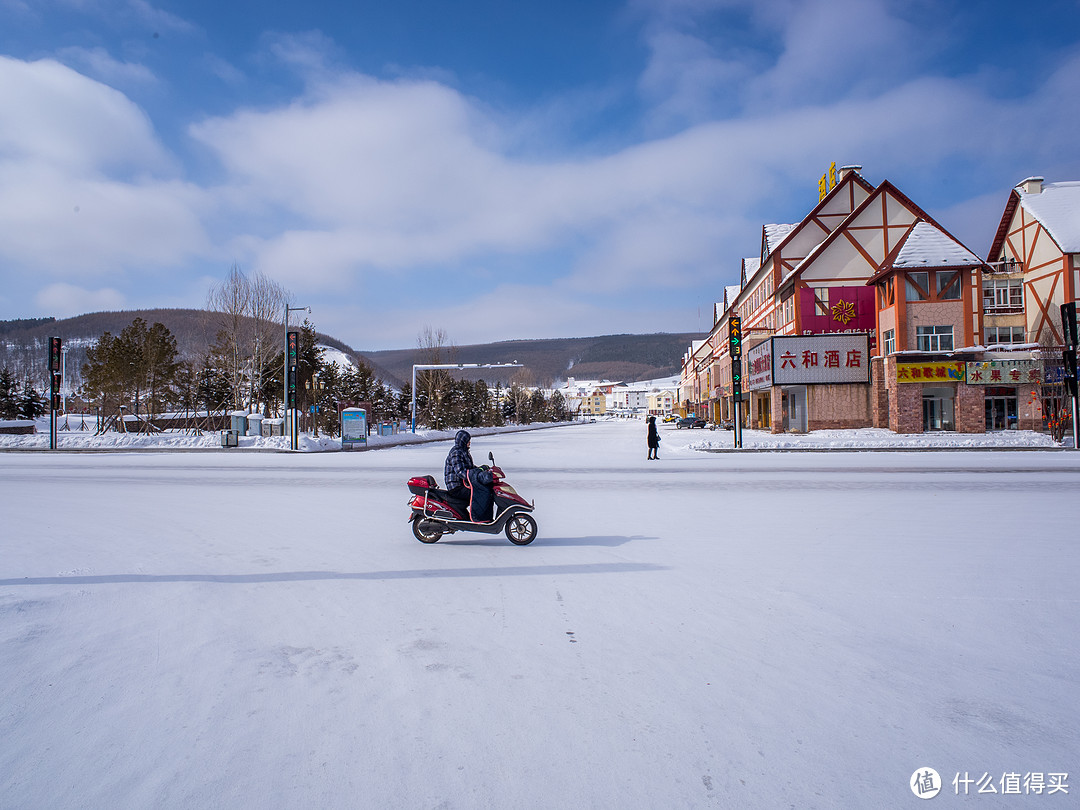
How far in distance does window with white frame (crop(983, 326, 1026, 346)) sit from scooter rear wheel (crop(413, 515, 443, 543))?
4405cm

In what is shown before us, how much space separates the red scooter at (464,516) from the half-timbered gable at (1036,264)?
41922 millimetres

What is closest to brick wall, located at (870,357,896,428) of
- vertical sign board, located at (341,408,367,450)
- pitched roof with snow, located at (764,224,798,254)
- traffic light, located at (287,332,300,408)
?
pitched roof with snow, located at (764,224,798,254)

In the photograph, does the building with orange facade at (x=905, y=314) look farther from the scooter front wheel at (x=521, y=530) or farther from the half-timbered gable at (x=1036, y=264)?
the scooter front wheel at (x=521, y=530)

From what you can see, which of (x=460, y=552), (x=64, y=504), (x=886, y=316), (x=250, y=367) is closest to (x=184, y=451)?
(x=250, y=367)

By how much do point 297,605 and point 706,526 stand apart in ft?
20.5

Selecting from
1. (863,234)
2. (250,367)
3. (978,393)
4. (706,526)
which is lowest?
(706,526)

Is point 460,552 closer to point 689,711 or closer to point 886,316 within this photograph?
point 689,711

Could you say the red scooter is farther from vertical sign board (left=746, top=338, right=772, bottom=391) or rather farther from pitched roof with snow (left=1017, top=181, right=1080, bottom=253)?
pitched roof with snow (left=1017, top=181, right=1080, bottom=253)

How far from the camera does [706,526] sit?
10.1 m

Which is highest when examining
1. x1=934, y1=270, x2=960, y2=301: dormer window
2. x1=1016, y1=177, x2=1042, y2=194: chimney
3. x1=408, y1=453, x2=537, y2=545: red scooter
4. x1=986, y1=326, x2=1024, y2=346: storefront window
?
x1=1016, y1=177, x2=1042, y2=194: chimney

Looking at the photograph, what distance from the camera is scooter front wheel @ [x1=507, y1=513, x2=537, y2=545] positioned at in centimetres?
885

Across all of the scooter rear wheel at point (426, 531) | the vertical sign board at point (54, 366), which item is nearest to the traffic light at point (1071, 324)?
the scooter rear wheel at point (426, 531)

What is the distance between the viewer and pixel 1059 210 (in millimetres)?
41312

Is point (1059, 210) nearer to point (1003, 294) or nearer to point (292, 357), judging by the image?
point (1003, 294)
